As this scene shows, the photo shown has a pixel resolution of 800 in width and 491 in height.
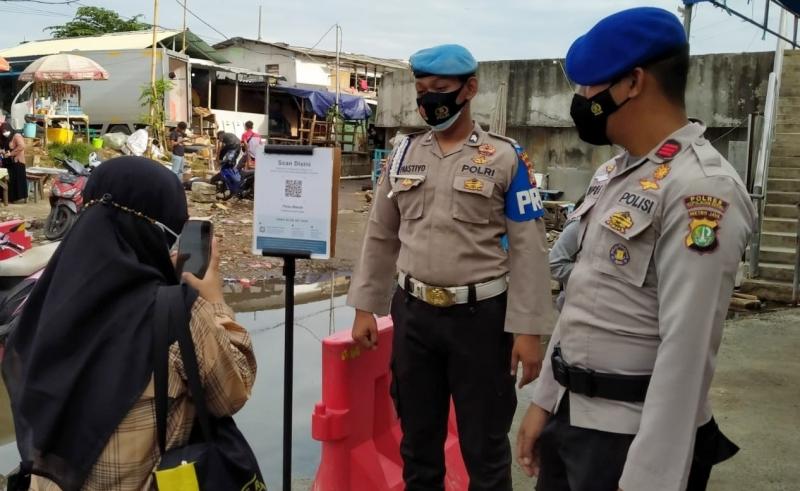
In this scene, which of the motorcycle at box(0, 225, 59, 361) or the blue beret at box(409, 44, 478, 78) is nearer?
the blue beret at box(409, 44, 478, 78)

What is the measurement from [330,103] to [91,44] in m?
9.03

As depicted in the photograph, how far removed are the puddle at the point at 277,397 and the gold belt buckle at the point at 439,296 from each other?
160 centimetres

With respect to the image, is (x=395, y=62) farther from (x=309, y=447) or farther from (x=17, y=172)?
(x=309, y=447)

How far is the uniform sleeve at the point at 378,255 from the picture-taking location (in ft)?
9.95

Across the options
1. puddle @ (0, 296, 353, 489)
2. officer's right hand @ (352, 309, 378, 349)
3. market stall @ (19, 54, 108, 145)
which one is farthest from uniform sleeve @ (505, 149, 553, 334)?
market stall @ (19, 54, 108, 145)

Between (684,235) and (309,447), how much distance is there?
317 cm

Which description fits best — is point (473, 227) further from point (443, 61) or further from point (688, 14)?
point (688, 14)

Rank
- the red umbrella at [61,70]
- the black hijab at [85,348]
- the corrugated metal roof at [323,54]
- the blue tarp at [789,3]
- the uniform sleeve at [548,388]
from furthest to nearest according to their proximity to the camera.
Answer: the corrugated metal roof at [323,54]
the red umbrella at [61,70]
the blue tarp at [789,3]
the uniform sleeve at [548,388]
the black hijab at [85,348]

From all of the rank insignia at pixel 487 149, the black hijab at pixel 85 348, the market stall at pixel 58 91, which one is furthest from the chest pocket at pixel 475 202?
the market stall at pixel 58 91

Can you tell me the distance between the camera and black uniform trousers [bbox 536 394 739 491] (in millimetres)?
1699

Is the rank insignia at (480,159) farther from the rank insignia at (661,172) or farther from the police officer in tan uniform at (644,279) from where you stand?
the rank insignia at (661,172)

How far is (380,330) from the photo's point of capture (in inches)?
135

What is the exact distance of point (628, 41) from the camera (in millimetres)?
1659

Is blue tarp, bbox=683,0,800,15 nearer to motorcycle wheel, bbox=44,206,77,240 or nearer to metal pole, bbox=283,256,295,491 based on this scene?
metal pole, bbox=283,256,295,491
